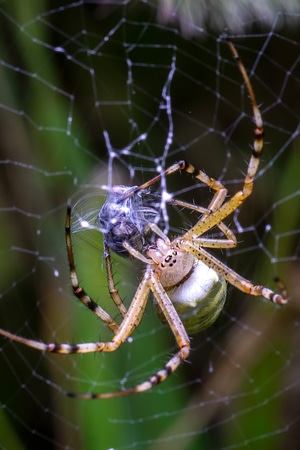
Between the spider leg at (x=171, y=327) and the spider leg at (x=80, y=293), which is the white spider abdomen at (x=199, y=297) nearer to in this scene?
the spider leg at (x=171, y=327)

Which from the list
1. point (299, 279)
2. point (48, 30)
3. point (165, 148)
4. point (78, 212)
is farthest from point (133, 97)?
point (299, 279)

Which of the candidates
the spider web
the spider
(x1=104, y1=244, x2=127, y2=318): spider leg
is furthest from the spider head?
the spider web

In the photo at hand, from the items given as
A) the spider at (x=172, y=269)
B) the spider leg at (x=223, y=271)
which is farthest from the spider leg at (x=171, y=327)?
the spider leg at (x=223, y=271)

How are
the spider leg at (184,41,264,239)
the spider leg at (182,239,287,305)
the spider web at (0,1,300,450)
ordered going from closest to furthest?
the spider leg at (184,41,264,239), the spider leg at (182,239,287,305), the spider web at (0,1,300,450)

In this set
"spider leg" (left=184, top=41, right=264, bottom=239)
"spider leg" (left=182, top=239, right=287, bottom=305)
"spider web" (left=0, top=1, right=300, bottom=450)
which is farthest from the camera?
"spider web" (left=0, top=1, right=300, bottom=450)

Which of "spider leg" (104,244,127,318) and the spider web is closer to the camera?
"spider leg" (104,244,127,318)

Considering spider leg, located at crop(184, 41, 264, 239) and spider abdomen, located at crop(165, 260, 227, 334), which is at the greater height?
spider leg, located at crop(184, 41, 264, 239)

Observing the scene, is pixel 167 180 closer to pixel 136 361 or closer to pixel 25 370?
pixel 136 361

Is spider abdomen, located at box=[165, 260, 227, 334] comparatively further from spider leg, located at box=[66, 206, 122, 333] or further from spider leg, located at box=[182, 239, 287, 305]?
spider leg, located at box=[66, 206, 122, 333]
